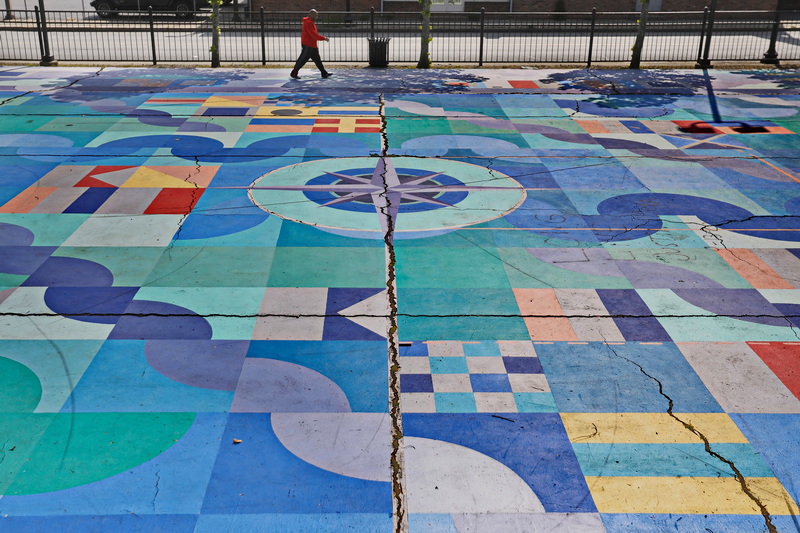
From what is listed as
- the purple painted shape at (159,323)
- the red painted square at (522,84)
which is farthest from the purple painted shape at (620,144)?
the purple painted shape at (159,323)

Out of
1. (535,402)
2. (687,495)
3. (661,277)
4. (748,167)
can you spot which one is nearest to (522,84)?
(748,167)

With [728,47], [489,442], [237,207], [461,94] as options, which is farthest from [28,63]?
[728,47]

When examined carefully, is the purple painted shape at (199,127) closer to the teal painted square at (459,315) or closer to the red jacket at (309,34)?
the red jacket at (309,34)

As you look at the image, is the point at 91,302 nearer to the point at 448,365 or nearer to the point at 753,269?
the point at 448,365

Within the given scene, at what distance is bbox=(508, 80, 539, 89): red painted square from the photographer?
19156 millimetres

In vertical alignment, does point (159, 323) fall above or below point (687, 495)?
above

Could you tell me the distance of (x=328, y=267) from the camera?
9070 millimetres

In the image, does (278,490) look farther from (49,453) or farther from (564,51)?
(564,51)

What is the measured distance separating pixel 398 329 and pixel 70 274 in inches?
157

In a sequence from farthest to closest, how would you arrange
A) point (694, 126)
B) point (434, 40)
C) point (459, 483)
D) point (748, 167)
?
point (434, 40) → point (694, 126) → point (748, 167) → point (459, 483)

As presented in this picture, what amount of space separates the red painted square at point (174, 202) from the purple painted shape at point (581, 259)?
16.2 ft

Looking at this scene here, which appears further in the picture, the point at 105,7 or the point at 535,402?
the point at 105,7

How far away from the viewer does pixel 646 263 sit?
920 centimetres

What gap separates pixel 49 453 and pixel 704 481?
16.1 ft
